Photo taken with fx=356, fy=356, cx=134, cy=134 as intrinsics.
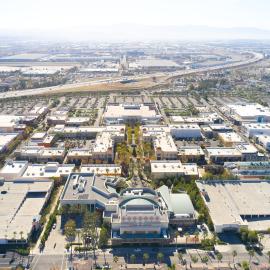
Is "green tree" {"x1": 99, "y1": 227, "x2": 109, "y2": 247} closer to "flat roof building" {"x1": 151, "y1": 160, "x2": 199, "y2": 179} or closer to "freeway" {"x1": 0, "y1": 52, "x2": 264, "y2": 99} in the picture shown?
"flat roof building" {"x1": 151, "y1": 160, "x2": 199, "y2": 179}

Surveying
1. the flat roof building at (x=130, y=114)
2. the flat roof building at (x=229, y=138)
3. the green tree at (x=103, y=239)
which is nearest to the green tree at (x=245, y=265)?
the green tree at (x=103, y=239)

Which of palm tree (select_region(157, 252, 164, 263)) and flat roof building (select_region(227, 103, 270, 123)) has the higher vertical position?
palm tree (select_region(157, 252, 164, 263))

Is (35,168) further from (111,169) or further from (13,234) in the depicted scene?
(13,234)

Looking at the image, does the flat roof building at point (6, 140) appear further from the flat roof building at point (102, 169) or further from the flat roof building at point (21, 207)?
the flat roof building at point (102, 169)

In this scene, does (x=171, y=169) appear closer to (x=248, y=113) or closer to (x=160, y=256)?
(x=160, y=256)

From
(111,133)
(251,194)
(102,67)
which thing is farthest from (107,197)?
(102,67)

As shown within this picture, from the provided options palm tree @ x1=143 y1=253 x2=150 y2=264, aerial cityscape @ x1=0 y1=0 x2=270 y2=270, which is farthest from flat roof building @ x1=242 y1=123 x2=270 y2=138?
palm tree @ x1=143 y1=253 x2=150 y2=264

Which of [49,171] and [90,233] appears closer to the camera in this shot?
[90,233]

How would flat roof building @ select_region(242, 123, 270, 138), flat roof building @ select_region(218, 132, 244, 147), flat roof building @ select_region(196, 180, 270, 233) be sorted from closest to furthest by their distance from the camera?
flat roof building @ select_region(196, 180, 270, 233)
flat roof building @ select_region(218, 132, 244, 147)
flat roof building @ select_region(242, 123, 270, 138)


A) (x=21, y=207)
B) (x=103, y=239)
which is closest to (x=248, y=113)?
(x=103, y=239)

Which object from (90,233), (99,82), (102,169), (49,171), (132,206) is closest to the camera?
(90,233)

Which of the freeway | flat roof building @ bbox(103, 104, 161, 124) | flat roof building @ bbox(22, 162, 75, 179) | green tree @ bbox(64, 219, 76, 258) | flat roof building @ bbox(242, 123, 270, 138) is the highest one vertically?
green tree @ bbox(64, 219, 76, 258)

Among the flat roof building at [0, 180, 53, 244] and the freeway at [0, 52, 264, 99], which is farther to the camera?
the freeway at [0, 52, 264, 99]
